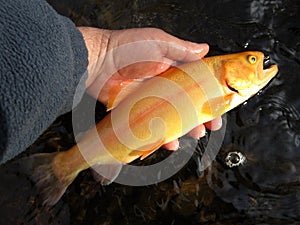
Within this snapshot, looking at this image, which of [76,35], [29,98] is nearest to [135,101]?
[76,35]

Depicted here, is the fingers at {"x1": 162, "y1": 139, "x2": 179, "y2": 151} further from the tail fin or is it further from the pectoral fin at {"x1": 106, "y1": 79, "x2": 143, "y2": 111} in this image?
the tail fin

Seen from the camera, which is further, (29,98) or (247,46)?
(247,46)

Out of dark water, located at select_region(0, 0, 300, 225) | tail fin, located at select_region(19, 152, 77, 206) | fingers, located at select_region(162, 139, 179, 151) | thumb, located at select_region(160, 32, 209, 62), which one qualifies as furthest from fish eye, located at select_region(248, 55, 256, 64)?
tail fin, located at select_region(19, 152, 77, 206)

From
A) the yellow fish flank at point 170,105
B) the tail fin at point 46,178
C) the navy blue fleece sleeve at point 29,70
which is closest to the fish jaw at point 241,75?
the yellow fish flank at point 170,105

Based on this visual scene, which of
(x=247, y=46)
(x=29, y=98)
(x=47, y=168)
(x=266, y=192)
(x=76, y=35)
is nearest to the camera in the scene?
(x=29, y=98)

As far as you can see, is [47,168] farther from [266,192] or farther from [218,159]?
[266,192]
